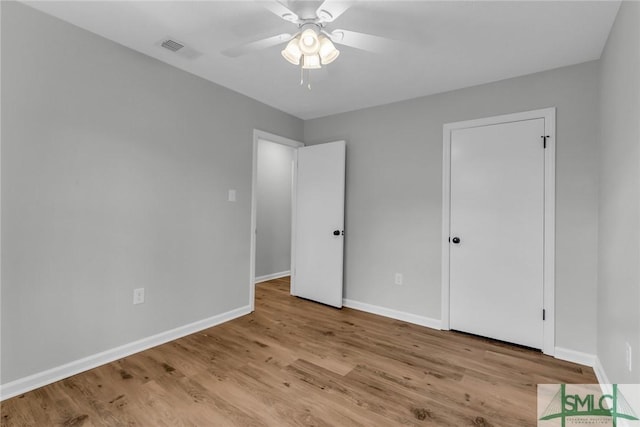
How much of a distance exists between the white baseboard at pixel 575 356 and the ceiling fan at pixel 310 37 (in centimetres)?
277

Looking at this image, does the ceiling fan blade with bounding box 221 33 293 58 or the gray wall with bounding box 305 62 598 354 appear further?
the gray wall with bounding box 305 62 598 354

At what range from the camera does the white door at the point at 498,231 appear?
2.56m

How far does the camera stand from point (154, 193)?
2.53 meters

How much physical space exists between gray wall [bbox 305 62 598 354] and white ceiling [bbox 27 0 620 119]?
0.21m

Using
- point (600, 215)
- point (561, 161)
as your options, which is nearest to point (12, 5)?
point (561, 161)

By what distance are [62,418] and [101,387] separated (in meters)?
0.29

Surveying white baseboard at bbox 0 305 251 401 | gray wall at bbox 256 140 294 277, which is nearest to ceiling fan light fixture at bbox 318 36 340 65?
white baseboard at bbox 0 305 251 401

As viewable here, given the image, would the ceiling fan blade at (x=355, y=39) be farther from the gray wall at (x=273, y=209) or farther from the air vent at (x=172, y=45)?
the gray wall at (x=273, y=209)

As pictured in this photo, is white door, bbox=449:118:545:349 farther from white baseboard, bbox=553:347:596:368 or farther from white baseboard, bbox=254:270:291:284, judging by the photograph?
white baseboard, bbox=254:270:291:284

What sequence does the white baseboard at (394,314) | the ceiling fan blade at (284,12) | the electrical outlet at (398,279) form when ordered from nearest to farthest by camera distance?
the ceiling fan blade at (284,12)
the white baseboard at (394,314)
the electrical outlet at (398,279)

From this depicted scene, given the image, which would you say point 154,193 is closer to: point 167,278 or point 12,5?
point 167,278

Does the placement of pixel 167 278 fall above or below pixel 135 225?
below

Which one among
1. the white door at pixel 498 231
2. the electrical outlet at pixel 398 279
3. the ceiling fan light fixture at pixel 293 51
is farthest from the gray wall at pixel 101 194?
the white door at pixel 498 231

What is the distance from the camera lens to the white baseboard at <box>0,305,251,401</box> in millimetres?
1847
